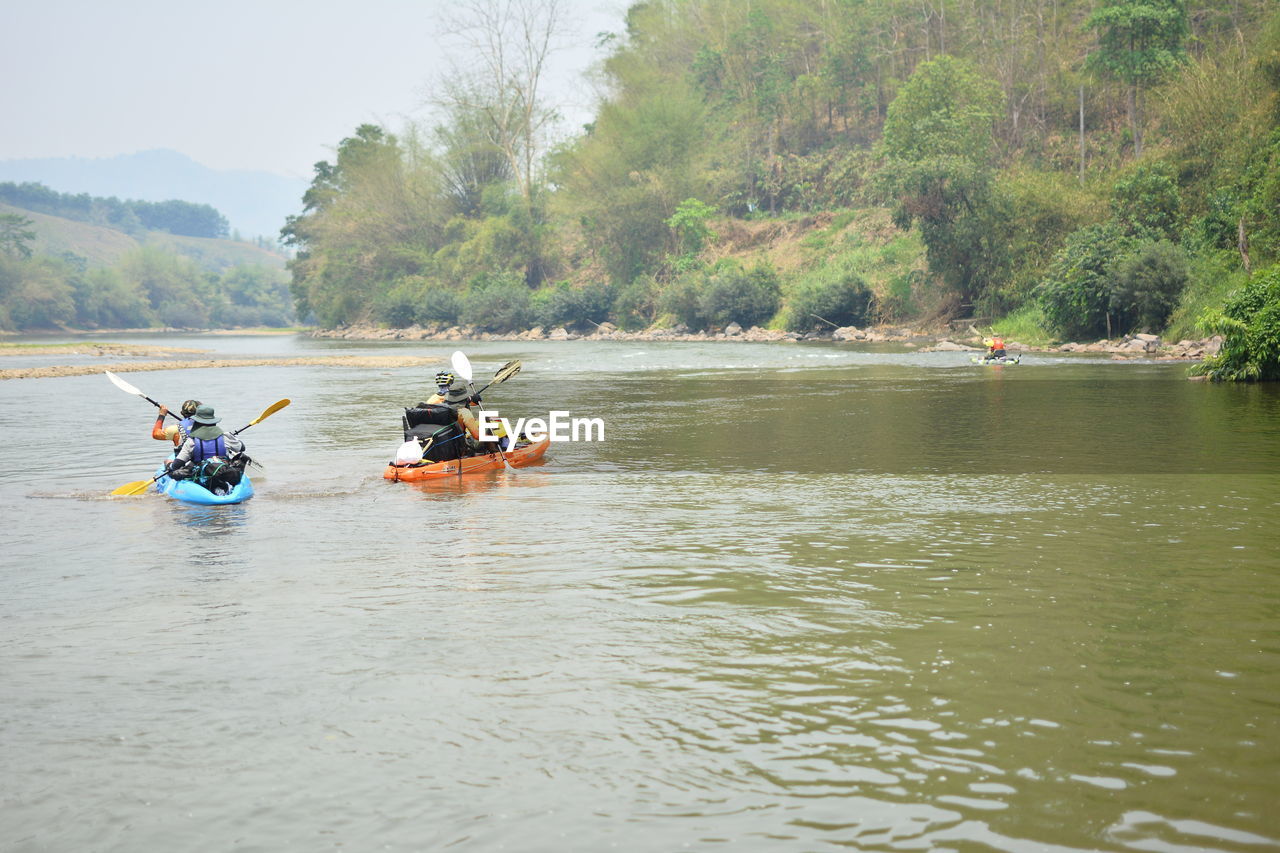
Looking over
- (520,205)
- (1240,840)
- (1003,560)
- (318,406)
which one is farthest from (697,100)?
(1240,840)

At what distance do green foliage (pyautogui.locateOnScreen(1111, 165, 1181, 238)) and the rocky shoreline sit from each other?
5161mm

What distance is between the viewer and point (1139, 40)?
50.2 meters

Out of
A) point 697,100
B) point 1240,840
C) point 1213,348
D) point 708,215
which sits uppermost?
point 697,100

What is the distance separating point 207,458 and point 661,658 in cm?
869

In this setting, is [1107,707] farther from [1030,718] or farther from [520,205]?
[520,205]

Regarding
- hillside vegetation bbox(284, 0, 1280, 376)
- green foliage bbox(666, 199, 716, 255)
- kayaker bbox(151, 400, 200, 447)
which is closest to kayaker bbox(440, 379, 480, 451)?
kayaker bbox(151, 400, 200, 447)

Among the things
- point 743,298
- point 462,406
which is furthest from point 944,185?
point 462,406

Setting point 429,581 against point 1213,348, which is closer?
point 429,581

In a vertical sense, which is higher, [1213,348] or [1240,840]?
[1213,348]

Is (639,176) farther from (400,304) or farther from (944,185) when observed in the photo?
(944,185)

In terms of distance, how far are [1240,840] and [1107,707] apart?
4.68 ft

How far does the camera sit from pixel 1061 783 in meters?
5.20

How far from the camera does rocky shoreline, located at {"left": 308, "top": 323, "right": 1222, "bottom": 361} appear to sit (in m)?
36.2

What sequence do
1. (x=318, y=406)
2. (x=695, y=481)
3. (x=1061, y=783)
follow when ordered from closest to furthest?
(x=1061, y=783)
(x=695, y=481)
(x=318, y=406)
